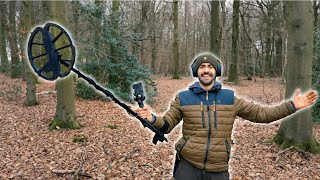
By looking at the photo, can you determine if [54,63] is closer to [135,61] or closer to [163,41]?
[135,61]

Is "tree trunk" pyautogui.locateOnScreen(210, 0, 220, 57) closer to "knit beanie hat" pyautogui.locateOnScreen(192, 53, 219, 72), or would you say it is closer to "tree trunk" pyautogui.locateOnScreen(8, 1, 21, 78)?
"tree trunk" pyautogui.locateOnScreen(8, 1, 21, 78)

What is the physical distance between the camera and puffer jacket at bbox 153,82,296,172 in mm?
3031

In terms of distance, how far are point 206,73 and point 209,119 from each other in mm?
449

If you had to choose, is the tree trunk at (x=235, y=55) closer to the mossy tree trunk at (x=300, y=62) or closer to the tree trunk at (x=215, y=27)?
the tree trunk at (x=215, y=27)

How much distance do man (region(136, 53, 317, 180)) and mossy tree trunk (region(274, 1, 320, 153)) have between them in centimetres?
367

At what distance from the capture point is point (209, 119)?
3025 mm

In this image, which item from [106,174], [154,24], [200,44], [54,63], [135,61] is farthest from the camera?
[200,44]

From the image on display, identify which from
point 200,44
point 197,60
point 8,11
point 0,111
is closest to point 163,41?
point 200,44

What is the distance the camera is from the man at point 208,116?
3.01m

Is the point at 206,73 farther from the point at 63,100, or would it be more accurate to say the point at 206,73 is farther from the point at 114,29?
the point at 114,29

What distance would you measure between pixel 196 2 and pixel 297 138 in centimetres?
3675

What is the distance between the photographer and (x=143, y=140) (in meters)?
7.54

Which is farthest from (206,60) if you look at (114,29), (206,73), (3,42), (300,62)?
(3,42)

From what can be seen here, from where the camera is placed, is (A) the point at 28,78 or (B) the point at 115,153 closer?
(B) the point at 115,153
